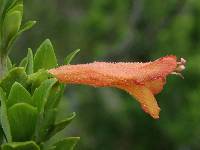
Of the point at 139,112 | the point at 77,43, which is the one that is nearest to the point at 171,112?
the point at 139,112

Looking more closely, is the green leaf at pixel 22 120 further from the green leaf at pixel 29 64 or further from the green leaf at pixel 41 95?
the green leaf at pixel 29 64

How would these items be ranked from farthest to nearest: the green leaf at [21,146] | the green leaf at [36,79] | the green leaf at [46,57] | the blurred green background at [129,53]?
the blurred green background at [129,53] < the green leaf at [46,57] < the green leaf at [36,79] < the green leaf at [21,146]

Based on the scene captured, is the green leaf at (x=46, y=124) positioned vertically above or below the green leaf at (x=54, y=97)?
below

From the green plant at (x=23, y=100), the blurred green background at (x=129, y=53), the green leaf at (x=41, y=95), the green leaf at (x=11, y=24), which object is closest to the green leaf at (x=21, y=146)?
the green plant at (x=23, y=100)

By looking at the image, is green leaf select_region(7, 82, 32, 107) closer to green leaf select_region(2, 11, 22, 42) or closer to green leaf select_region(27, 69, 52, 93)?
green leaf select_region(27, 69, 52, 93)

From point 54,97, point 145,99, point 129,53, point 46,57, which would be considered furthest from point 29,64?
point 129,53

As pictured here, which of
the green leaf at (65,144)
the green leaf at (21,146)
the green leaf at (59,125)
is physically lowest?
the green leaf at (65,144)

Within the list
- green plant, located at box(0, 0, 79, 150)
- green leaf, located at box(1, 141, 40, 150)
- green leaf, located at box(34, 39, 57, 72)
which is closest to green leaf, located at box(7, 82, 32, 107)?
green plant, located at box(0, 0, 79, 150)
